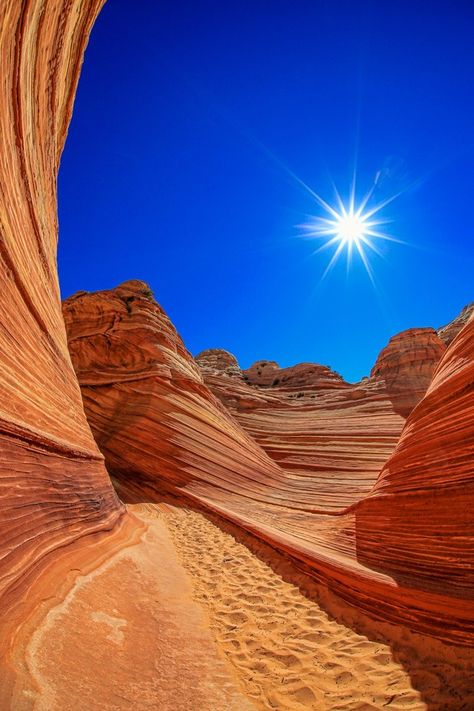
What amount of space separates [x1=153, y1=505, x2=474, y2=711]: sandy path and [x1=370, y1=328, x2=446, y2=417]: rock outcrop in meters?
16.8

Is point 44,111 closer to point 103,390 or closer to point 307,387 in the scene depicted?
point 103,390

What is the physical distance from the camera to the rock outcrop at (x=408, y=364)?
2036 cm

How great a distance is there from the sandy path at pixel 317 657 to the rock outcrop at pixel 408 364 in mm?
16813

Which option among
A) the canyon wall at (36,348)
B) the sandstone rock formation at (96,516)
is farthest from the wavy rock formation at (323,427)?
the canyon wall at (36,348)

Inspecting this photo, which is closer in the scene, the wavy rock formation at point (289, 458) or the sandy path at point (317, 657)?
the sandy path at point (317, 657)

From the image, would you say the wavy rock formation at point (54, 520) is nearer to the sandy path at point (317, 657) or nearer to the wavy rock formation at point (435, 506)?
the sandy path at point (317, 657)

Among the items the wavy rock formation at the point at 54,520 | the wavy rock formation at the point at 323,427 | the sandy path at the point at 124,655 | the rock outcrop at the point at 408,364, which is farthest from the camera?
the rock outcrop at the point at 408,364

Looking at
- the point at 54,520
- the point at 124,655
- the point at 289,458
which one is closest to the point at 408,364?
the point at 289,458

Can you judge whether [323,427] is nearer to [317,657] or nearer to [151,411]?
[151,411]

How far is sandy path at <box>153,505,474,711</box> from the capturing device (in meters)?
2.80

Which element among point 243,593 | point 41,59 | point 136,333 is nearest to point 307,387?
point 136,333

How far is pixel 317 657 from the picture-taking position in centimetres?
339

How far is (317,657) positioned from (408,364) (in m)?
22.0

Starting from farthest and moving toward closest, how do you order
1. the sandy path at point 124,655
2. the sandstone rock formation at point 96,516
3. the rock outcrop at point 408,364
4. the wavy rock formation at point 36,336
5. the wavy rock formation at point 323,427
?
the rock outcrop at point 408,364
the wavy rock formation at point 323,427
the wavy rock formation at point 36,336
the sandstone rock formation at point 96,516
the sandy path at point 124,655
